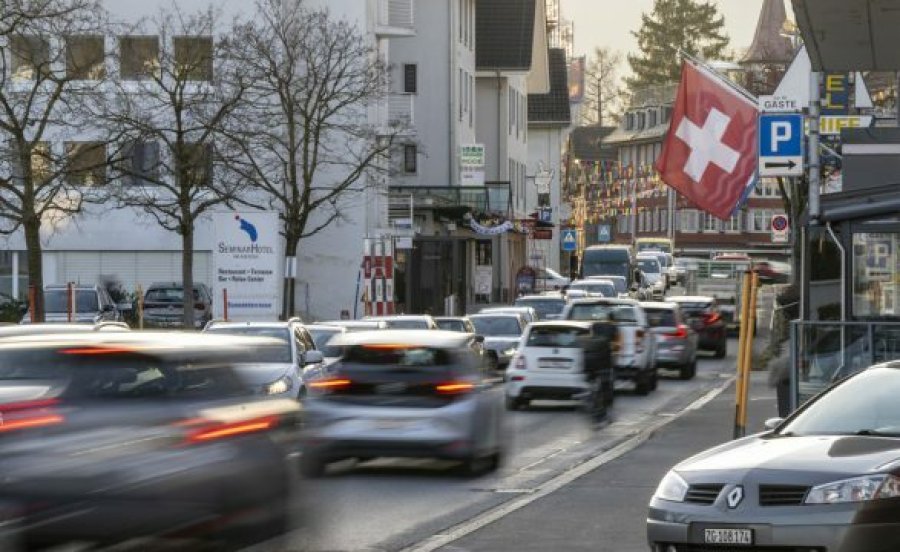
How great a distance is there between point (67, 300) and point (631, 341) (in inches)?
668

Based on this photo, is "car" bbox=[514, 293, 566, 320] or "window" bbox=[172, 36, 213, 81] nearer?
"window" bbox=[172, 36, 213, 81]

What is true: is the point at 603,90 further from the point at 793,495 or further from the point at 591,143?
the point at 793,495

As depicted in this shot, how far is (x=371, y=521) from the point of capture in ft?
51.7

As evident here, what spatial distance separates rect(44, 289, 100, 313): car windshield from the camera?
46.7 m

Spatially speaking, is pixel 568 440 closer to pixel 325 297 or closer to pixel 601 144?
pixel 325 297

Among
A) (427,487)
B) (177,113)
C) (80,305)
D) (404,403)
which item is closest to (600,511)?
(427,487)

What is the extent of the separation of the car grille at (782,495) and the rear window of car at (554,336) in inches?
773

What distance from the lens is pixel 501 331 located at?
44.1 m

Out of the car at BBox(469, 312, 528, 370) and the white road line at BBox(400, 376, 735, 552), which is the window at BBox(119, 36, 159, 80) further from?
the white road line at BBox(400, 376, 735, 552)

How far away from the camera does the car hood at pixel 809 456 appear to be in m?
10.9

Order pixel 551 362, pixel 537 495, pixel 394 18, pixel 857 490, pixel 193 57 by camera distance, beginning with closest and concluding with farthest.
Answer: pixel 857 490, pixel 537 495, pixel 551 362, pixel 193 57, pixel 394 18

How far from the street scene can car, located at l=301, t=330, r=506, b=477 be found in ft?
0.11

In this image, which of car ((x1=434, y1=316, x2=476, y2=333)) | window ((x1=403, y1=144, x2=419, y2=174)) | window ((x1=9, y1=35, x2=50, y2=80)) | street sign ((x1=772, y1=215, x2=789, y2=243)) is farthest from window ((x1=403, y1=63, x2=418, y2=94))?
car ((x1=434, y1=316, x2=476, y2=333))

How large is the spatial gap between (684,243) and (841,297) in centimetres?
11778
